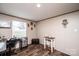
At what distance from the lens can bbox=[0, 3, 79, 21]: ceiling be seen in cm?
114

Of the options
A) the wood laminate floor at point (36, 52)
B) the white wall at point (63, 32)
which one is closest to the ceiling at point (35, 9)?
the white wall at point (63, 32)

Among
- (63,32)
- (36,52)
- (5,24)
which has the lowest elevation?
(36,52)

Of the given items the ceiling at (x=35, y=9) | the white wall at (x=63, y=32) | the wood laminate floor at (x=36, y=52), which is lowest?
A: the wood laminate floor at (x=36, y=52)

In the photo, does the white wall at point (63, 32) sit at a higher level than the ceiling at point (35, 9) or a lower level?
lower

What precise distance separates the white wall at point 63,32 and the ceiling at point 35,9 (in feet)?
0.39

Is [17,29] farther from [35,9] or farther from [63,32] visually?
[63,32]

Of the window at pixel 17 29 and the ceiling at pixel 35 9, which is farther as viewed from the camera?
the window at pixel 17 29

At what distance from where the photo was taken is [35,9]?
A: 50.8 inches

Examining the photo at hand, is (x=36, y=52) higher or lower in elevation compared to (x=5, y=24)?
lower

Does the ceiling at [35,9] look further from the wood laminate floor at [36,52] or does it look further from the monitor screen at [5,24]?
the wood laminate floor at [36,52]

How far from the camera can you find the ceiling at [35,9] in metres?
1.14

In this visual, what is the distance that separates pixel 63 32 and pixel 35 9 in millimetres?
746

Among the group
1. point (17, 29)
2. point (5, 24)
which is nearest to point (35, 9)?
point (17, 29)

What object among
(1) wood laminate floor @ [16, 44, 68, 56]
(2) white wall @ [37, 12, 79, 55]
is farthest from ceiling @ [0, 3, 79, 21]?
(1) wood laminate floor @ [16, 44, 68, 56]
